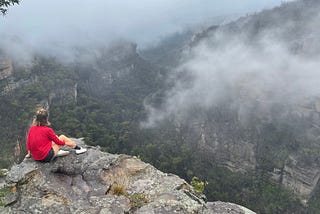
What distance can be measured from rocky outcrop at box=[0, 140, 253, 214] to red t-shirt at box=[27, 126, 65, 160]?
33 centimetres

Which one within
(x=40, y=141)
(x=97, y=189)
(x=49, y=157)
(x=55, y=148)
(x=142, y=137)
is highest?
(x=40, y=141)

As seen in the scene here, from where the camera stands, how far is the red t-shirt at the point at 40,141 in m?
9.43

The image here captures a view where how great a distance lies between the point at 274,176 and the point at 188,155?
27119mm

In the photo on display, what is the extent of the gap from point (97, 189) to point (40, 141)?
2.27 meters

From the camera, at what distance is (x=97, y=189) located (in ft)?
29.5

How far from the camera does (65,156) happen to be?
10.2 metres

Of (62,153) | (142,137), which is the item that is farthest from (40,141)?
(142,137)

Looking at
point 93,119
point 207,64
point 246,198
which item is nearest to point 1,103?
point 93,119

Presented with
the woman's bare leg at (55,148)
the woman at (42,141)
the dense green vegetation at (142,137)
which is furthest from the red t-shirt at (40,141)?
the dense green vegetation at (142,137)

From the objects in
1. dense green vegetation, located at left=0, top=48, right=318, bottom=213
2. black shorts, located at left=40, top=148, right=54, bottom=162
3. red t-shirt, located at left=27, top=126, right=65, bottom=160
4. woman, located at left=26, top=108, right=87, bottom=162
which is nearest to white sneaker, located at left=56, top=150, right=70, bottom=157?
woman, located at left=26, top=108, right=87, bottom=162

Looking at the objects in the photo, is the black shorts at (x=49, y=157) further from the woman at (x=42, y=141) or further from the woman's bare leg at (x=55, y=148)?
the woman's bare leg at (x=55, y=148)

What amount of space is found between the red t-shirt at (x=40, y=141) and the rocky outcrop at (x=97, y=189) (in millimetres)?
327

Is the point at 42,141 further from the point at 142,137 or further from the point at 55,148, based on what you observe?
the point at 142,137

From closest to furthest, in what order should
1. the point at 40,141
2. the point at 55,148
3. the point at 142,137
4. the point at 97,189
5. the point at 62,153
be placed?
1. the point at 97,189
2. the point at 40,141
3. the point at 55,148
4. the point at 62,153
5. the point at 142,137
